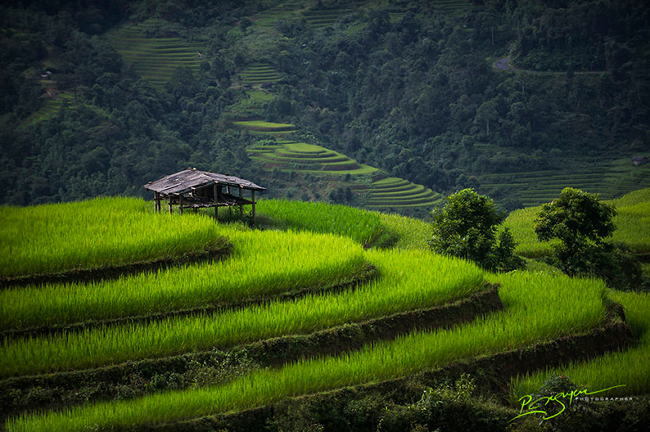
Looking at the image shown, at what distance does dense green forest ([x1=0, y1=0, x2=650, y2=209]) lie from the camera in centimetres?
4522

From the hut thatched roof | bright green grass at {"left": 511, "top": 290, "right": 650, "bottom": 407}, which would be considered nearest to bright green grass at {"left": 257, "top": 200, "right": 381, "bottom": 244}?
the hut thatched roof

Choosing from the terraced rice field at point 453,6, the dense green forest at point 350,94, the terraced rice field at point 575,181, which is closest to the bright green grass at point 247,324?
the dense green forest at point 350,94

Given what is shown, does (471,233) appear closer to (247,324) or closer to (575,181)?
(247,324)

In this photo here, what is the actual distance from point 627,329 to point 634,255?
7.65 metres

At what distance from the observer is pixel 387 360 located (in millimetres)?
8352

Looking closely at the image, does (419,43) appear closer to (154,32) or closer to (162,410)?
(154,32)

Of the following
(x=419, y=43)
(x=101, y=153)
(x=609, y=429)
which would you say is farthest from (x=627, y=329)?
(x=419, y=43)

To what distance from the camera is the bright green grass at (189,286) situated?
8.48 metres

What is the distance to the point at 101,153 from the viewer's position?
1687 inches

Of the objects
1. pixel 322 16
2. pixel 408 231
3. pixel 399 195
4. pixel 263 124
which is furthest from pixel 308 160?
pixel 408 231

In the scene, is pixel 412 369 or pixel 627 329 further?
pixel 627 329

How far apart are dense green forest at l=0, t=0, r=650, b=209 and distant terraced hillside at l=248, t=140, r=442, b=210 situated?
176cm
